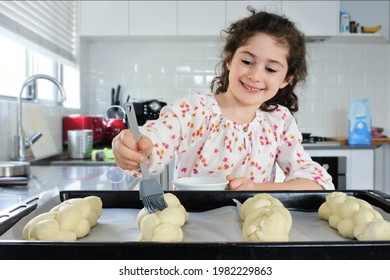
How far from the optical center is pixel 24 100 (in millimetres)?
2188

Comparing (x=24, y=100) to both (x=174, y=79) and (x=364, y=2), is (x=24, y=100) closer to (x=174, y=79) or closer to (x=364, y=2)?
(x=174, y=79)

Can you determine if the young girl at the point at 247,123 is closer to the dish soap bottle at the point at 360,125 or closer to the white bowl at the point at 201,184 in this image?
the white bowl at the point at 201,184

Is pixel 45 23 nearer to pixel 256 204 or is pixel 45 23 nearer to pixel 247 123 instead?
pixel 247 123

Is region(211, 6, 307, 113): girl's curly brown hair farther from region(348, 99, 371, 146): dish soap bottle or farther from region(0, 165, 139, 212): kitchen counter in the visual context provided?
region(348, 99, 371, 146): dish soap bottle

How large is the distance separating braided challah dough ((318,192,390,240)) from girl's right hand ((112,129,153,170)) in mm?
328

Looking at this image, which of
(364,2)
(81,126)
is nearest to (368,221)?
(81,126)

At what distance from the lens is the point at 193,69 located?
323 centimetres

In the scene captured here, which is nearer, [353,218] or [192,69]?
[353,218]

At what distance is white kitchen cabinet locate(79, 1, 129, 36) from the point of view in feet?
→ 9.61

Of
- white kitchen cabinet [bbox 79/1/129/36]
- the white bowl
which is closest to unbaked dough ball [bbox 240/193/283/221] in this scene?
the white bowl

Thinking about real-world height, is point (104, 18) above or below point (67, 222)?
above

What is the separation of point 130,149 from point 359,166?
87.8 inches

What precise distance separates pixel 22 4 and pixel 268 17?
125cm

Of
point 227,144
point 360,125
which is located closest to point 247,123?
point 227,144
